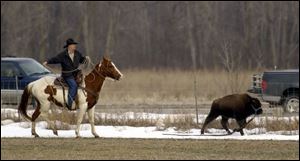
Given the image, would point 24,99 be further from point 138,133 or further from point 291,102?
point 291,102

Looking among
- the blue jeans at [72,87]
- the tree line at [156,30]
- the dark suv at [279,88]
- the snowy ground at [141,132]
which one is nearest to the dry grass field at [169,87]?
the dark suv at [279,88]

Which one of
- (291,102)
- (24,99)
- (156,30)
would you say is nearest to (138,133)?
(24,99)

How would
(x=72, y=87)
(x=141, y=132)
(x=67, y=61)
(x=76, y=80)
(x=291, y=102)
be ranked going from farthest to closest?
(x=291, y=102) → (x=141, y=132) → (x=76, y=80) → (x=72, y=87) → (x=67, y=61)

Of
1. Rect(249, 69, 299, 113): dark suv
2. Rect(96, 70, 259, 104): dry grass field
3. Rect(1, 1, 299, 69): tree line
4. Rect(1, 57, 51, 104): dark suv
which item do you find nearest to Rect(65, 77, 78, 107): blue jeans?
Rect(96, 70, 259, 104): dry grass field

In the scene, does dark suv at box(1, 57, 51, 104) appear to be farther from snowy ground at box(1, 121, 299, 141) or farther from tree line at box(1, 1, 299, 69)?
tree line at box(1, 1, 299, 69)

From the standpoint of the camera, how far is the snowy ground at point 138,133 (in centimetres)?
1938

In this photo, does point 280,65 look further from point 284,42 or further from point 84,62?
point 84,62

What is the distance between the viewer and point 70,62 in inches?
720

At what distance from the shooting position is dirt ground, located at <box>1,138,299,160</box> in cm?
1381

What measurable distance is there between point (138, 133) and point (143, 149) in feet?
17.0

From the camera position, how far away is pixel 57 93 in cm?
1891

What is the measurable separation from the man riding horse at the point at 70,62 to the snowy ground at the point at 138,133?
4.27ft

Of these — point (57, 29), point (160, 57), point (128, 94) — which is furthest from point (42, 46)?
point (128, 94)

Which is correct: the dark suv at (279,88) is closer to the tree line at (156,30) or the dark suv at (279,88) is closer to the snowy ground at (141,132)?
the snowy ground at (141,132)
